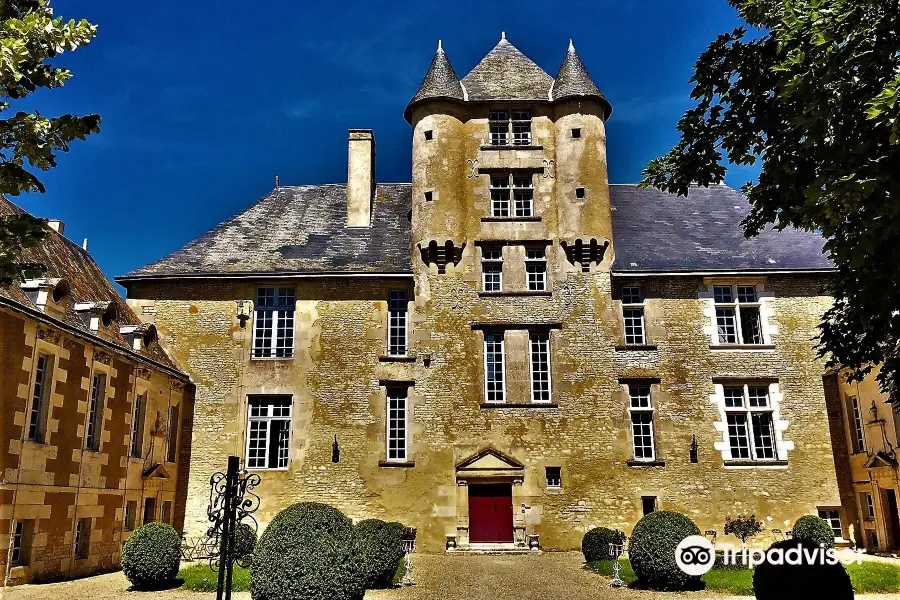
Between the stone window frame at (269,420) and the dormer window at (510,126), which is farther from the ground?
the dormer window at (510,126)

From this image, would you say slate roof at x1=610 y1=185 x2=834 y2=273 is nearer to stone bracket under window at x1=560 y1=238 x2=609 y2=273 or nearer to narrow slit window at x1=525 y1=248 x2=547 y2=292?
stone bracket under window at x1=560 y1=238 x2=609 y2=273

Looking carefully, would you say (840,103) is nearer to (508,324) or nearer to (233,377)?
(508,324)

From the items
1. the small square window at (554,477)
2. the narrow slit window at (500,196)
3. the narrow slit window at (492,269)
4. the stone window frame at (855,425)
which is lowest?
the small square window at (554,477)

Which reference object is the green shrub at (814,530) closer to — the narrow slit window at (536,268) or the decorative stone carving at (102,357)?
the narrow slit window at (536,268)

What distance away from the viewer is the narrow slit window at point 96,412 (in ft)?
53.3

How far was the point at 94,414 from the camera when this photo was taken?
54.0ft

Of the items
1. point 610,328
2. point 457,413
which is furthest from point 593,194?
point 457,413

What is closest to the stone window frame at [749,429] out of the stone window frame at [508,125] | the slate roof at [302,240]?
the stone window frame at [508,125]

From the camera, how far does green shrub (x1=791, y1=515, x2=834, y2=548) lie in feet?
60.4

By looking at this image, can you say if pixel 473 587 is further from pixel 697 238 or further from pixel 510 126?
pixel 510 126

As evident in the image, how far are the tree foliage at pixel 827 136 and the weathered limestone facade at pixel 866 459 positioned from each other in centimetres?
945

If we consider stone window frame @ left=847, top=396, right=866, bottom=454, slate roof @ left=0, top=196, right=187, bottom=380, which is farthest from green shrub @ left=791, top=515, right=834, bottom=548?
slate roof @ left=0, top=196, right=187, bottom=380

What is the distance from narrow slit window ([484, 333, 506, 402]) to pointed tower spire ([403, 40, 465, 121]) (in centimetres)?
791

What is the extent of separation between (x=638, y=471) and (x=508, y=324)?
5520mm
